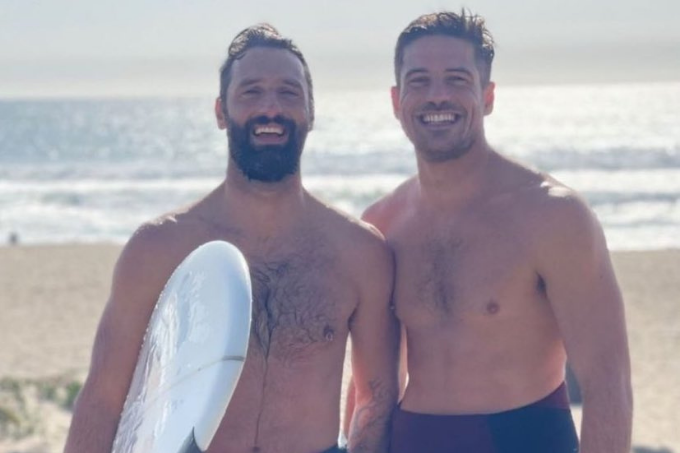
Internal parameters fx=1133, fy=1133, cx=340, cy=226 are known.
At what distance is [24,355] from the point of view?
1098 cm

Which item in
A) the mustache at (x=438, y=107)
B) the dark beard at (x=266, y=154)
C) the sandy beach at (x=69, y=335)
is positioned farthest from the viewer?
the sandy beach at (x=69, y=335)

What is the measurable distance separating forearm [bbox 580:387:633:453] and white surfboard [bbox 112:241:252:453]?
0.96 m

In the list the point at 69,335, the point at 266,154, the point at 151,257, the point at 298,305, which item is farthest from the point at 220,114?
the point at 69,335

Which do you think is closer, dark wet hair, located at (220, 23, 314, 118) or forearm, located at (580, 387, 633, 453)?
forearm, located at (580, 387, 633, 453)

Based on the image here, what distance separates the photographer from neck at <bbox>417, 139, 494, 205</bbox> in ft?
9.89

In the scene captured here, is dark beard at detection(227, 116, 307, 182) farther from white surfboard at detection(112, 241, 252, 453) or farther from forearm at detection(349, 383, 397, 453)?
forearm at detection(349, 383, 397, 453)

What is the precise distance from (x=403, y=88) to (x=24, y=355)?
8727mm

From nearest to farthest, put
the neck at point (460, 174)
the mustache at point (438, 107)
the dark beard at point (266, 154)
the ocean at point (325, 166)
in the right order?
1. the dark beard at point (266, 154)
2. the mustache at point (438, 107)
3. the neck at point (460, 174)
4. the ocean at point (325, 166)

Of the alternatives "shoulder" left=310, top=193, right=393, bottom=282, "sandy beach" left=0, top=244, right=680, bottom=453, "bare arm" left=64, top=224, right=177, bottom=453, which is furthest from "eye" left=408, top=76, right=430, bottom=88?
"sandy beach" left=0, top=244, right=680, bottom=453

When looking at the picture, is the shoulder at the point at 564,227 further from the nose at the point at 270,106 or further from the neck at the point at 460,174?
the nose at the point at 270,106

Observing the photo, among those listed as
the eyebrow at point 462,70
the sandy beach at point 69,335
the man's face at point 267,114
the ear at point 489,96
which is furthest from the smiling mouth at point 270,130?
the sandy beach at point 69,335

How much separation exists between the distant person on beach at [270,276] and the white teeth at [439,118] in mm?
298

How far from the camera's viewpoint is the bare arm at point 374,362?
2986 millimetres

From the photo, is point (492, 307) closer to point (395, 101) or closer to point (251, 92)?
point (395, 101)
